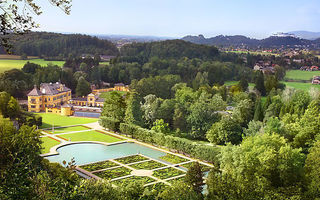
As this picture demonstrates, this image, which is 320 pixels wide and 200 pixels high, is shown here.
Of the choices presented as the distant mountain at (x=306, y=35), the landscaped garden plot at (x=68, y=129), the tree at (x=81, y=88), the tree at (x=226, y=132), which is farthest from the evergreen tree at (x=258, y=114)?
the distant mountain at (x=306, y=35)

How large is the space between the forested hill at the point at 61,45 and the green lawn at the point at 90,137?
165ft

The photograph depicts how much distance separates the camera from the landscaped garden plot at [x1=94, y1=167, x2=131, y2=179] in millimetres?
25812

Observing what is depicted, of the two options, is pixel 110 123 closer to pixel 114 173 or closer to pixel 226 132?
pixel 226 132

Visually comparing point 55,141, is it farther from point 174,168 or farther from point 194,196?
point 194,196

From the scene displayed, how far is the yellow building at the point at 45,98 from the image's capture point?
49.5 meters

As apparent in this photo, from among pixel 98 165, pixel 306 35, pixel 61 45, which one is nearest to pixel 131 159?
pixel 98 165

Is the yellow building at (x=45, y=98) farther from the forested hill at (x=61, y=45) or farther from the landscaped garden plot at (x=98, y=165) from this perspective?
the forested hill at (x=61, y=45)

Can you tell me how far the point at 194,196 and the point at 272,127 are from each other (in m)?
16.0

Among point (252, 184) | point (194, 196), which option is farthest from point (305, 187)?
point (194, 196)

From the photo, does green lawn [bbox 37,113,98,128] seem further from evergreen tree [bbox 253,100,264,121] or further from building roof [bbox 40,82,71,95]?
evergreen tree [bbox 253,100,264,121]

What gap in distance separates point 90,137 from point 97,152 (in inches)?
197

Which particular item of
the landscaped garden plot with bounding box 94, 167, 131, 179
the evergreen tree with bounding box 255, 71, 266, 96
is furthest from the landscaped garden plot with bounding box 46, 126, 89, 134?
the evergreen tree with bounding box 255, 71, 266, 96

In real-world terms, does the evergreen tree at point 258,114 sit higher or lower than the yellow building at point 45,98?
higher

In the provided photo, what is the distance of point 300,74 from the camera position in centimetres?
6106
